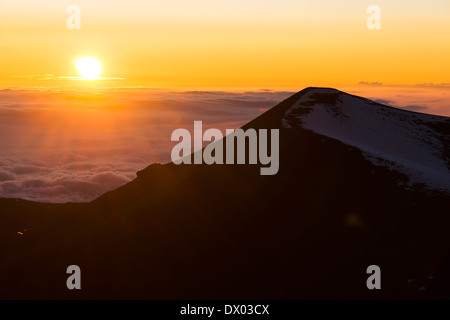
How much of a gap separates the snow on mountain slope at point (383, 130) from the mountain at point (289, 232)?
0.21 m

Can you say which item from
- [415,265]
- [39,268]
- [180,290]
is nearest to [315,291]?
[415,265]

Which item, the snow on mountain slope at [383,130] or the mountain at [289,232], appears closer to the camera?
the mountain at [289,232]

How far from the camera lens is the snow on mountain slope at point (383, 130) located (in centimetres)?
3469

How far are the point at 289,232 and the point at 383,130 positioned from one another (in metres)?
19.6

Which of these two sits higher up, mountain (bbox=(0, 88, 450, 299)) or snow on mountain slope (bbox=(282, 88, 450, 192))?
snow on mountain slope (bbox=(282, 88, 450, 192))

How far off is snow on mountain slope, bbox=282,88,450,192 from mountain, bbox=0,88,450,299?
8.2 inches

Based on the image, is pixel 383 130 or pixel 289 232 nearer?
pixel 289 232

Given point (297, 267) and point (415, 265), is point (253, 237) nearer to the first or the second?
point (297, 267)

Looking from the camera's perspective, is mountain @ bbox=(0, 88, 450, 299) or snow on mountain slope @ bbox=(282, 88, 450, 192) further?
snow on mountain slope @ bbox=(282, 88, 450, 192)

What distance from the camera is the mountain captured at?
88.9 ft

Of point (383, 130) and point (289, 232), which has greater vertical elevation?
point (383, 130)

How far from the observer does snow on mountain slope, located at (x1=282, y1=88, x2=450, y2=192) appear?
34688 millimetres

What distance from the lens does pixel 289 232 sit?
30.9 metres
